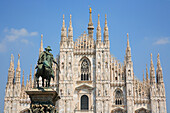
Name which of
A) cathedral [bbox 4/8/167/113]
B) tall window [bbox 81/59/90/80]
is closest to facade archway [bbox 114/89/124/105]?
cathedral [bbox 4/8/167/113]

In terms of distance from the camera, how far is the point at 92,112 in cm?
4522

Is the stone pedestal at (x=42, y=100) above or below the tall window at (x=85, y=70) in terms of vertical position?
below

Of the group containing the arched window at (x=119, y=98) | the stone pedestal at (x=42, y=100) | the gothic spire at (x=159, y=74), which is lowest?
the stone pedestal at (x=42, y=100)

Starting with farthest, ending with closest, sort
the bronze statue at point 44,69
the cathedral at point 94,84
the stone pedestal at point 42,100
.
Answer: the cathedral at point 94,84, the bronze statue at point 44,69, the stone pedestal at point 42,100

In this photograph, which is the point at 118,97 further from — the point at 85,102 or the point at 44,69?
the point at 44,69

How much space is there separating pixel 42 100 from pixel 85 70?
32790mm

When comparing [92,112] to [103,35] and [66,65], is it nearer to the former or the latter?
[66,65]

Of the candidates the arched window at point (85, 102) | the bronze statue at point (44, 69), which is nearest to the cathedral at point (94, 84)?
the arched window at point (85, 102)

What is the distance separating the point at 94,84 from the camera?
46.3m

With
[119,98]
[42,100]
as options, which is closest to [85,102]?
[119,98]

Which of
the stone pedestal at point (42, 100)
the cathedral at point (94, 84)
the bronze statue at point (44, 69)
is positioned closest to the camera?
the stone pedestal at point (42, 100)

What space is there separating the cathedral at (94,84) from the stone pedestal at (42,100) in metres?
30.3

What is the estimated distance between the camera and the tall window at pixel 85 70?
4694 centimetres

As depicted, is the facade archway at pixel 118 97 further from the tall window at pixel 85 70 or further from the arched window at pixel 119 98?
the tall window at pixel 85 70
